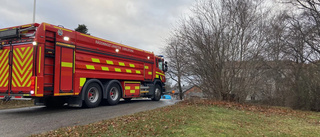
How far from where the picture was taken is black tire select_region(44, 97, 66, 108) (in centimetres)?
969

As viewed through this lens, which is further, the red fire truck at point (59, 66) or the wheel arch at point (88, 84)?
the wheel arch at point (88, 84)

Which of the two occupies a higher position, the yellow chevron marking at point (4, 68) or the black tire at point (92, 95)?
the yellow chevron marking at point (4, 68)

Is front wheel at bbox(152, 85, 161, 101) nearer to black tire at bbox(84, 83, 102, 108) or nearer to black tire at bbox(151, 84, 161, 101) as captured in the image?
black tire at bbox(151, 84, 161, 101)

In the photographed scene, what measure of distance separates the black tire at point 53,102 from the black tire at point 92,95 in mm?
1181

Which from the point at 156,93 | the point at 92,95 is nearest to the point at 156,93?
the point at 156,93

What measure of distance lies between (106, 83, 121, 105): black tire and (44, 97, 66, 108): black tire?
191 centimetres

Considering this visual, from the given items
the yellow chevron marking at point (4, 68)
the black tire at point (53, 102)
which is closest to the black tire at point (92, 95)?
the black tire at point (53, 102)

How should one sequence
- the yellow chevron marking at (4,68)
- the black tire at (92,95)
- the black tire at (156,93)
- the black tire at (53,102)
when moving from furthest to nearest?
the black tire at (156,93) < the black tire at (53,102) < the black tire at (92,95) < the yellow chevron marking at (4,68)

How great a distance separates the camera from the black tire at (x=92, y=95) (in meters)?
9.24

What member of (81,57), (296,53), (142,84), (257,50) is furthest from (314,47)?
(81,57)

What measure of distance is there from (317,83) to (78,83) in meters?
Result: 11.3

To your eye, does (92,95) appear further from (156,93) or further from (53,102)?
(156,93)

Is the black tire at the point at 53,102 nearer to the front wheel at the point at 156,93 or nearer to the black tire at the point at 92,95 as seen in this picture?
the black tire at the point at 92,95

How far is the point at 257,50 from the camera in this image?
1127cm
